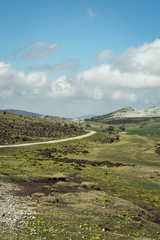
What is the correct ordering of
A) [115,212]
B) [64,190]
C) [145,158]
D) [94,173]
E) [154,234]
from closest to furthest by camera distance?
[154,234], [115,212], [64,190], [94,173], [145,158]

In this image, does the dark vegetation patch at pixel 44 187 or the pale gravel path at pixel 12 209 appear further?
the dark vegetation patch at pixel 44 187

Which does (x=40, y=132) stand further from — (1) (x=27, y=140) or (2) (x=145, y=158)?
(2) (x=145, y=158)

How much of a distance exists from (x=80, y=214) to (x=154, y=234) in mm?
8768

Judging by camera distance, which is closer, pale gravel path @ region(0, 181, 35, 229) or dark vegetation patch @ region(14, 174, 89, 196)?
pale gravel path @ region(0, 181, 35, 229)

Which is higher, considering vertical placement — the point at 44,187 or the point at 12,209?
the point at 12,209

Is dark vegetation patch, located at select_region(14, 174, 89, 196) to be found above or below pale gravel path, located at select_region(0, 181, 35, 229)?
below

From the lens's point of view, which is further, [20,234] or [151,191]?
[151,191]

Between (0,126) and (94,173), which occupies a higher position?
(0,126)

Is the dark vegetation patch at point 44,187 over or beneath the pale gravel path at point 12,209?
beneath

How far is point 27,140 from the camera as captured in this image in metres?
112

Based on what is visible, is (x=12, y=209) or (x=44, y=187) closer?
(x=12, y=209)

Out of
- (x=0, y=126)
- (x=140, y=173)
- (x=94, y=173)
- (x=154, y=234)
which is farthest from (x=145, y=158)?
(x=0, y=126)

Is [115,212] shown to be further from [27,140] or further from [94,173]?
[27,140]

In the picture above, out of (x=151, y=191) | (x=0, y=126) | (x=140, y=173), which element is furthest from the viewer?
(x=0, y=126)
